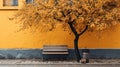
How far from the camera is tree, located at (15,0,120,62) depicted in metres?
14.1

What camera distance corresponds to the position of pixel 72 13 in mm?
14250

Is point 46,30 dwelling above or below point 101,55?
above

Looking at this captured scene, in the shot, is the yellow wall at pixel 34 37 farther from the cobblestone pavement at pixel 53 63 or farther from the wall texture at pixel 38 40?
the cobblestone pavement at pixel 53 63

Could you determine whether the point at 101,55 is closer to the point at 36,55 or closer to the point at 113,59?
the point at 113,59

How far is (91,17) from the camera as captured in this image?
47.0 ft

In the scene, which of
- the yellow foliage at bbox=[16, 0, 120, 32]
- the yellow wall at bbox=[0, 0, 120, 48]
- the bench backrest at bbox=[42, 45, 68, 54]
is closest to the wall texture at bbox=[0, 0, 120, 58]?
the yellow wall at bbox=[0, 0, 120, 48]

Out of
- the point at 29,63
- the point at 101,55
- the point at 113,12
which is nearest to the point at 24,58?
the point at 29,63

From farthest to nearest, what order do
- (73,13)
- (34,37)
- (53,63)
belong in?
(34,37), (53,63), (73,13)

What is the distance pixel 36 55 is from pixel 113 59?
3.63 meters

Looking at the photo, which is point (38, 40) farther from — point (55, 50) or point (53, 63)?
point (53, 63)

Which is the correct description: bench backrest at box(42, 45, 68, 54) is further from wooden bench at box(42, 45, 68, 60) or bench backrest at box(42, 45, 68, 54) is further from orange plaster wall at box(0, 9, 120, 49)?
orange plaster wall at box(0, 9, 120, 49)

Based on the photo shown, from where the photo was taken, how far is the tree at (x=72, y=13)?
46.3ft

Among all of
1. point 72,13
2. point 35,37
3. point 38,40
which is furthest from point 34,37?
point 72,13

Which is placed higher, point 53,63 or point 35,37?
point 35,37
